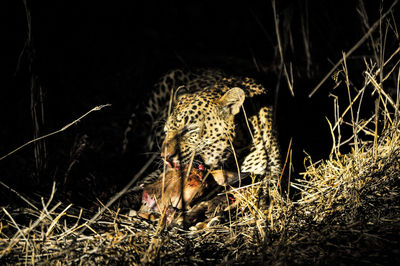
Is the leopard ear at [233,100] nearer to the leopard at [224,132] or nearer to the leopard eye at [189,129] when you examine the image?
the leopard at [224,132]

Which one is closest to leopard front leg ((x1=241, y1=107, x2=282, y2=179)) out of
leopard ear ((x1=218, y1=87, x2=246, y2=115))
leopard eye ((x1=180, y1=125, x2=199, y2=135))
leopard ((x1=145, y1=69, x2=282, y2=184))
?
leopard ((x1=145, y1=69, x2=282, y2=184))

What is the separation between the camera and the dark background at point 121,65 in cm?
302

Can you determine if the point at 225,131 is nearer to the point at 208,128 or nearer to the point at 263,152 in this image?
the point at 208,128

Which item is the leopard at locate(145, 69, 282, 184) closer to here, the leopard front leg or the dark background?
the leopard front leg

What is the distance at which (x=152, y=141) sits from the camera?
356 centimetres

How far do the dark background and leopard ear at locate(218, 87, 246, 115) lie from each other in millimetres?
393

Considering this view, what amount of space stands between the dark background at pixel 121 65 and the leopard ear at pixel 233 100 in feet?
1.29

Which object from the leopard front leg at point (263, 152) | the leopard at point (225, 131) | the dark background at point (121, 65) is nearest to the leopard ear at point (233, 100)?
the leopard at point (225, 131)

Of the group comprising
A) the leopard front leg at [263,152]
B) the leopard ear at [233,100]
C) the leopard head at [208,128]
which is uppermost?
the leopard ear at [233,100]

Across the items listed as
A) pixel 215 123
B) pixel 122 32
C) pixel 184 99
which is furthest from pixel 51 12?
pixel 215 123

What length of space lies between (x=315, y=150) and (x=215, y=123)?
4.69ft

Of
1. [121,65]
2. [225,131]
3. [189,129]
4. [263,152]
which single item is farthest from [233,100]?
[121,65]

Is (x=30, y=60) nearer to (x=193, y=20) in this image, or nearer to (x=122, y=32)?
(x=122, y=32)

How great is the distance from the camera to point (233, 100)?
2.66 meters
